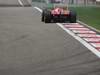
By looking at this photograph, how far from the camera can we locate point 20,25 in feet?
85.2

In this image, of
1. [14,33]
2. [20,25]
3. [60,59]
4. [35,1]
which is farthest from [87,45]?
[35,1]

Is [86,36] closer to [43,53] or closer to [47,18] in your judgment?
[43,53]

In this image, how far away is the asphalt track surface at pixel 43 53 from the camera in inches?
507

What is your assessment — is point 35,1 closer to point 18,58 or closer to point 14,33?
point 14,33

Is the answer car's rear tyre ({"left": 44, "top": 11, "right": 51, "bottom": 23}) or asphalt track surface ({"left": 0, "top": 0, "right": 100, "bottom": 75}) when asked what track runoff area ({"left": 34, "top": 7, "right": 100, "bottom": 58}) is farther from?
car's rear tyre ({"left": 44, "top": 11, "right": 51, "bottom": 23})

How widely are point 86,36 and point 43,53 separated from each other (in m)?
5.90

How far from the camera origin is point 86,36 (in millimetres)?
21375

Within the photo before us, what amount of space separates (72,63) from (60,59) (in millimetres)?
808

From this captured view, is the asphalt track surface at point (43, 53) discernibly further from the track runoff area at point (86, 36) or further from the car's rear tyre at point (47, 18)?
the car's rear tyre at point (47, 18)

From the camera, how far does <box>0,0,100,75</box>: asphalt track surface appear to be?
A: 12.9 m

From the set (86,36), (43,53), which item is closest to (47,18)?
(43,53)

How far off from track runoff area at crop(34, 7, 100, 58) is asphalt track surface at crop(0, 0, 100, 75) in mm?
348

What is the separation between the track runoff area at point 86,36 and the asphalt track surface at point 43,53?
1.14 feet

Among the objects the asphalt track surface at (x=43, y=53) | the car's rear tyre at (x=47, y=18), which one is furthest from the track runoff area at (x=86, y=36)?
the car's rear tyre at (x=47, y=18)
